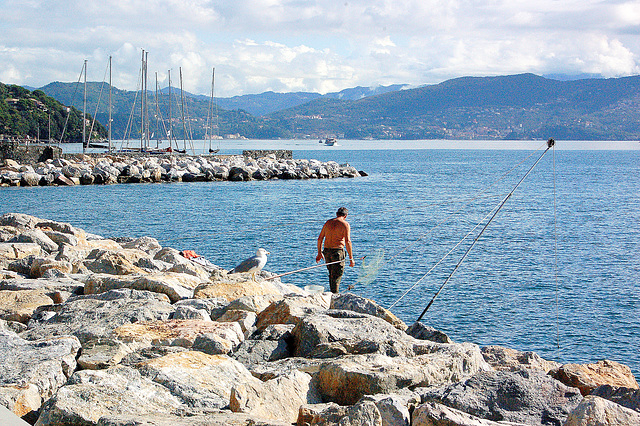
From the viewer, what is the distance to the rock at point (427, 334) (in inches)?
293

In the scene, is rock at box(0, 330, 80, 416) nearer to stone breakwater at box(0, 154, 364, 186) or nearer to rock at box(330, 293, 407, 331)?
rock at box(330, 293, 407, 331)

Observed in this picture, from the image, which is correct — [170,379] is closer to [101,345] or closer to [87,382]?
[87,382]

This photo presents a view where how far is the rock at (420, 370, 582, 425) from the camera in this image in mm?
4387

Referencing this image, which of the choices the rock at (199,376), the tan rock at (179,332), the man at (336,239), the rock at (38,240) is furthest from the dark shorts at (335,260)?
the rock at (38,240)

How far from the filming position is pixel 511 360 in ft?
21.7

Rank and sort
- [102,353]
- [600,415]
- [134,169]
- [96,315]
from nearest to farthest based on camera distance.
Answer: [600,415], [102,353], [96,315], [134,169]

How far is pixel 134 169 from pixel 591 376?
4244cm

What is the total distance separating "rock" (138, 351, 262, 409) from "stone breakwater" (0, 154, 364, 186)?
39.4m

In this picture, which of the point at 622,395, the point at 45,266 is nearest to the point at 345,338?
the point at 622,395

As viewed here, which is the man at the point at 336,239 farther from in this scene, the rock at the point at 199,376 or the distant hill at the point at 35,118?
the distant hill at the point at 35,118

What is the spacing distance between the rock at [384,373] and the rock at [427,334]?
1611 millimetres

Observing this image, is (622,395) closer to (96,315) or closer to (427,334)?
(427,334)

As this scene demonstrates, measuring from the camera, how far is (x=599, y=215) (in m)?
32.4

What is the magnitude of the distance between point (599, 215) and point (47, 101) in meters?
106
